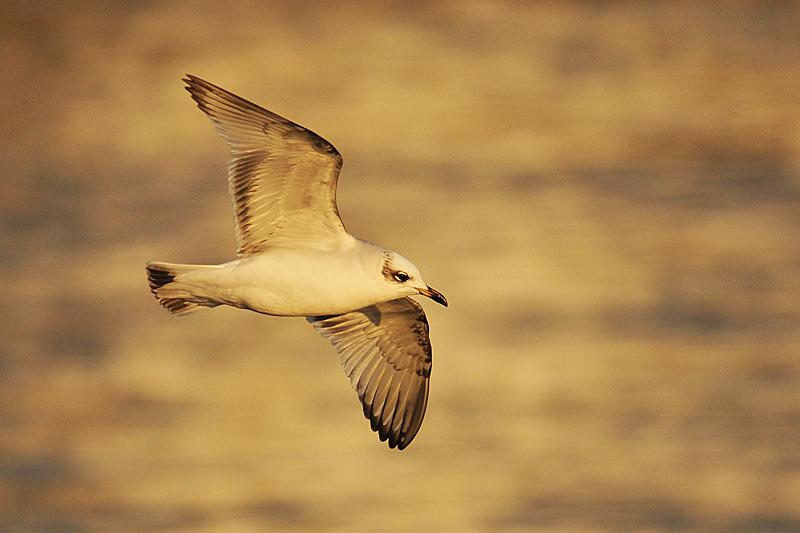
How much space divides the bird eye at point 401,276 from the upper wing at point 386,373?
674 millimetres

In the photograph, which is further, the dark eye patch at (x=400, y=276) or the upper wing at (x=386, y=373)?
the upper wing at (x=386, y=373)

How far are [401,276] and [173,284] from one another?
2.11 ft

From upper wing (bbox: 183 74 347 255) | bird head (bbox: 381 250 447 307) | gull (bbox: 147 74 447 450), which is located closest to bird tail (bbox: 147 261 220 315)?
gull (bbox: 147 74 447 450)

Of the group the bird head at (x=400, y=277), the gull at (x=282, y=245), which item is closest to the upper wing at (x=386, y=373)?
the gull at (x=282, y=245)

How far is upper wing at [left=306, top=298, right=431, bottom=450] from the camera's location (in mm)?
5031

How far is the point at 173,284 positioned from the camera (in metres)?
4.52

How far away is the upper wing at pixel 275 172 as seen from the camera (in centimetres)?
440

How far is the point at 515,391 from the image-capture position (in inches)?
313

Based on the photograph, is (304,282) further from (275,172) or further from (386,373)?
(386,373)

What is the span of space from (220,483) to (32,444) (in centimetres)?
101

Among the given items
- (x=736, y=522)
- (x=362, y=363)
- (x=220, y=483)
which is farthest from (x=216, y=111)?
(x=736, y=522)

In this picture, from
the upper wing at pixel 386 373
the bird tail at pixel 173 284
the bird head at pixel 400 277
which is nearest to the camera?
the bird head at pixel 400 277

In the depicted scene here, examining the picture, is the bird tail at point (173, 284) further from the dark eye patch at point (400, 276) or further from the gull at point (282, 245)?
the dark eye patch at point (400, 276)

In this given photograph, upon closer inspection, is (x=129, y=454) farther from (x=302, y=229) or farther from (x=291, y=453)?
(x=302, y=229)
